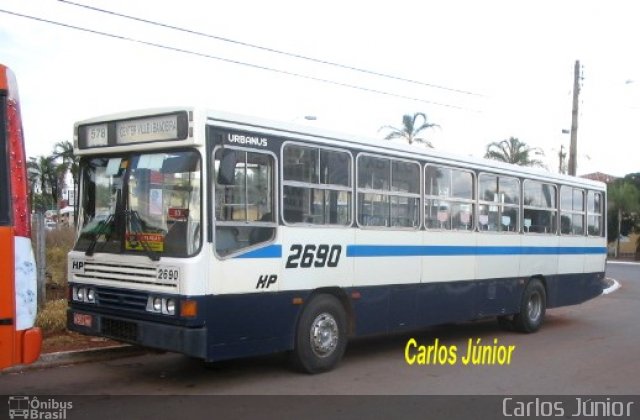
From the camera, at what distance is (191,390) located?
729cm

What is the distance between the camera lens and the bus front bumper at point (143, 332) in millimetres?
6691

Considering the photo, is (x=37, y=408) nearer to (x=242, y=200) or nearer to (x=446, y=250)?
(x=242, y=200)

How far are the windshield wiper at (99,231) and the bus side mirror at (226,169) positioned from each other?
149cm

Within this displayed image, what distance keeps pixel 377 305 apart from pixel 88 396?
3795 mm

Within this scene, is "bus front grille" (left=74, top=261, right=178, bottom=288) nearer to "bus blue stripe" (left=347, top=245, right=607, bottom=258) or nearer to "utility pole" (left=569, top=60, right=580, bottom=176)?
"bus blue stripe" (left=347, top=245, right=607, bottom=258)

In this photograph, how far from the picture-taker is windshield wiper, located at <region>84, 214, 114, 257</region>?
754 centimetres

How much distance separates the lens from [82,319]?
7.64 metres

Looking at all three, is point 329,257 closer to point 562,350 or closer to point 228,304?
point 228,304

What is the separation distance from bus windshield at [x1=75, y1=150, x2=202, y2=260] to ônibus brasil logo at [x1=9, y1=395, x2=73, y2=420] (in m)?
1.67

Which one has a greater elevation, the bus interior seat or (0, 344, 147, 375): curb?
the bus interior seat

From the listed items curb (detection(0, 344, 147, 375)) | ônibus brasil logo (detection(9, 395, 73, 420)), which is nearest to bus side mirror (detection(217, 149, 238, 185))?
ônibus brasil logo (detection(9, 395, 73, 420))

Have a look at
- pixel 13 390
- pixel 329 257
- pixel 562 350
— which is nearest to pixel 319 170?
pixel 329 257

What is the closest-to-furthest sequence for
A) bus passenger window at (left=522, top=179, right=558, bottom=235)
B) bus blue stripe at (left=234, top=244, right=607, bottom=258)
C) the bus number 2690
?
bus blue stripe at (left=234, top=244, right=607, bottom=258) → the bus number 2690 → bus passenger window at (left=522, top=179, right=558, bottom=235)

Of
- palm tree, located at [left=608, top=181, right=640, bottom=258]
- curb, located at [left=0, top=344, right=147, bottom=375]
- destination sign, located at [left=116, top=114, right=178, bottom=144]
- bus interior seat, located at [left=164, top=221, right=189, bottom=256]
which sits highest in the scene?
palm tree, located at [left=608, top=181, right=640, bottom=258]
